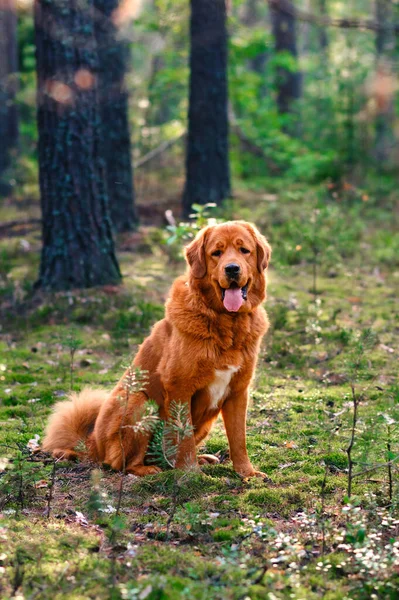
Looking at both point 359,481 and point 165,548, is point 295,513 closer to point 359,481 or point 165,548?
point 359,481

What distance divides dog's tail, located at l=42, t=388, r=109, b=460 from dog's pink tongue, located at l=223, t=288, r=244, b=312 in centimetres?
122

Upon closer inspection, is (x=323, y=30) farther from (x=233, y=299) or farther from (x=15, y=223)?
(x=233, y=299)

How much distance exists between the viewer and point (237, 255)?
4.84 meters

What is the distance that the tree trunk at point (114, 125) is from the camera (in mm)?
11008

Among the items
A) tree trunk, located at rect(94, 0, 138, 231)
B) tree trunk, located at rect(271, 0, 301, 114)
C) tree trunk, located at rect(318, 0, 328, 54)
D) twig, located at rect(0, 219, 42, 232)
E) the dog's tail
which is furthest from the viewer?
tree trunk, located at rect(318, 0, 328, 54)

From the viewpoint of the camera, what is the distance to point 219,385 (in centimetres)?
481

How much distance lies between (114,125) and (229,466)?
23.7 ft

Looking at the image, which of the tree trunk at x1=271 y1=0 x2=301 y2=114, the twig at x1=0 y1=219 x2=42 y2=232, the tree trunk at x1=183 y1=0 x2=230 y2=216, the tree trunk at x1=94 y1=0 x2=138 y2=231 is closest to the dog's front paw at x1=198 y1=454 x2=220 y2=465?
the tree trunk at x1=94 y1=0 x2=138 y2=231

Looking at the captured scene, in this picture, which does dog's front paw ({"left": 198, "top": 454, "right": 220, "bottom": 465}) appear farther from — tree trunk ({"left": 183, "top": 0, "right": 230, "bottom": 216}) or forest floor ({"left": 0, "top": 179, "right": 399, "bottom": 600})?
tree trunk ({"left": 183, "top": 0, "right": 230, "bottom": 216})

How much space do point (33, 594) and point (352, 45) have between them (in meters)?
15.1

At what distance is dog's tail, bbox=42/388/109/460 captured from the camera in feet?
17.2

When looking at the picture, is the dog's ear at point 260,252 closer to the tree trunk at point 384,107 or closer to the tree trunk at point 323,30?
the tree trunk at point 384,107

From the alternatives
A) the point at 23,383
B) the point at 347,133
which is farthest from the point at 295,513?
the point at 347,133

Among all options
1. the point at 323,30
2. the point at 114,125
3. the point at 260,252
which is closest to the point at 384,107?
the point at 114,125
